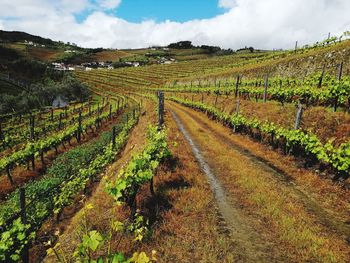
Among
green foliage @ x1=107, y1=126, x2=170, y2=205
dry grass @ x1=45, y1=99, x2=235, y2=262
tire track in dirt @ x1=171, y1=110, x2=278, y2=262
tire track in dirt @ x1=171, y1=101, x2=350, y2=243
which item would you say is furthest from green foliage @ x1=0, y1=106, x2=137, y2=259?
tire track in dirt @ x1=171, y1=101, x2=350, y2=243

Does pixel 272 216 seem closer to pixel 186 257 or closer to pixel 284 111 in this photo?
pixel 186 257

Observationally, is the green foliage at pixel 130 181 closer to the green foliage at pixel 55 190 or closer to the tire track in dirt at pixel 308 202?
the green foliage at pixel 55 190

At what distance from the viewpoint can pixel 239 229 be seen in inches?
338

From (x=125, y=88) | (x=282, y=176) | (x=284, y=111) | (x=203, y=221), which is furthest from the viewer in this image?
(x=125, y=88)

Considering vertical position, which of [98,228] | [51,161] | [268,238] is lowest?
[51,161]

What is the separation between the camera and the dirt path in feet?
25.2

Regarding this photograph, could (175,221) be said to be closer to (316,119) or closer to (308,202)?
(308,202)

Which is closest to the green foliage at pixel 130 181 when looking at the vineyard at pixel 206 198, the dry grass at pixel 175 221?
the vineyard at pixel 206 198

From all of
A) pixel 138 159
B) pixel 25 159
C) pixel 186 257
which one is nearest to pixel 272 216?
pixel 186 257

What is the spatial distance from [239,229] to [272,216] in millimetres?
1418

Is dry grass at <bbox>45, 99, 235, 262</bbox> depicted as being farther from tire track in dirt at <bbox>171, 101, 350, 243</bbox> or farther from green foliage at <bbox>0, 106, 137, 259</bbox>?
tire track in dirt at <bbox>171, 101, 350, 243</bbox>

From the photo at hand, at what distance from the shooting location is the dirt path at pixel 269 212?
768 cm

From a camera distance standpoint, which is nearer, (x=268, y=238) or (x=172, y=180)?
(x=268, y=238)

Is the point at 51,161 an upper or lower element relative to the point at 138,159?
lower
